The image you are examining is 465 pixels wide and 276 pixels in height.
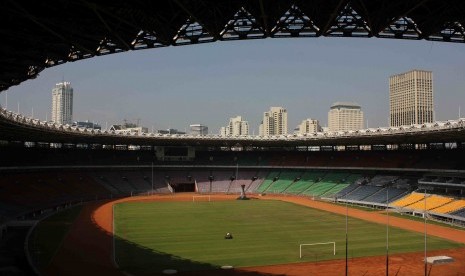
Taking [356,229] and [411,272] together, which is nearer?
[411,272]

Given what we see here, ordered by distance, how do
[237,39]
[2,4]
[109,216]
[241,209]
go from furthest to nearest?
1. [241,209]
2. [109,216]
3. [237,39]
4. [2,4]

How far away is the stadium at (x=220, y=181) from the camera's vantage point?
16391 mm

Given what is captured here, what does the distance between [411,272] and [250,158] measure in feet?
258

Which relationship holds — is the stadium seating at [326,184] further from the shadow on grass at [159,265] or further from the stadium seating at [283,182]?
the shadow on grass at [159,265]

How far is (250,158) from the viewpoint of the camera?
113688 mm

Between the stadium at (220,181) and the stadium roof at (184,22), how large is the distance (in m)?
0.07

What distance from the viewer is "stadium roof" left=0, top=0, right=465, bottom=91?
14391 millimetres

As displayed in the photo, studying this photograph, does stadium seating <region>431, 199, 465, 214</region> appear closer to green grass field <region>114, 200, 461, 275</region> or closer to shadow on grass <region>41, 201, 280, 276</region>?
green grass field <region>114, 200, 461, 275</region>

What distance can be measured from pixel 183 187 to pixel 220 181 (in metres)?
9.08

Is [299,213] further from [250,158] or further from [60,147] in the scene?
[60,147]

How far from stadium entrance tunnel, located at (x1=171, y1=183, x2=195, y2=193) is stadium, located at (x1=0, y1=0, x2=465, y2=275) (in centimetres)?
67

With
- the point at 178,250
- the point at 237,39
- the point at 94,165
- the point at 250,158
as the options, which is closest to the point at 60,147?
the point at 94,165

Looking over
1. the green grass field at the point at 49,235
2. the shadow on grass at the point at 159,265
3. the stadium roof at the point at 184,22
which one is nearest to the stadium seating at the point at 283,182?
the green grass field at the point at 49,235

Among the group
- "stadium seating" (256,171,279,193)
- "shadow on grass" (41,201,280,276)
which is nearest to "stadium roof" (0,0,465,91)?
"shadow on grass" (41,201,280,276)
